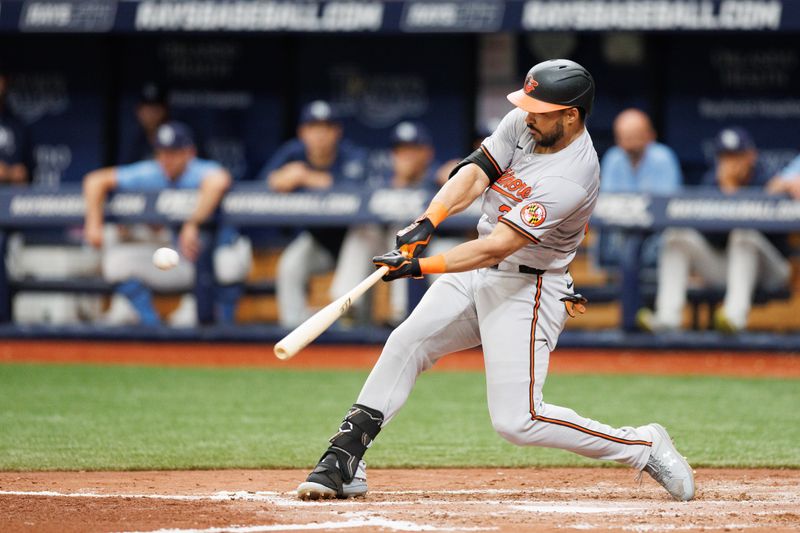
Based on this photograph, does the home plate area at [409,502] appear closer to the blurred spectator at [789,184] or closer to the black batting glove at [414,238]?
the black batting glove at [414,238]

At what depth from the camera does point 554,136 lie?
4.44 m

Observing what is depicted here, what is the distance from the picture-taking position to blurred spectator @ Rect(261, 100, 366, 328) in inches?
364

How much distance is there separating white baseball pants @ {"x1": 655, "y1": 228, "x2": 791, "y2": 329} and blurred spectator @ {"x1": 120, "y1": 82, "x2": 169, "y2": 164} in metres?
4.39

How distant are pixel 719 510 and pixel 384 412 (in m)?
1.16

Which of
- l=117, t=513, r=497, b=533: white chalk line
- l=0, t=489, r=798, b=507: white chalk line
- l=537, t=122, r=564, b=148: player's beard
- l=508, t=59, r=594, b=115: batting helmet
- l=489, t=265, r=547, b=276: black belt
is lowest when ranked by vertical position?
l=0, t=489, r=798, b=507: white chalk line

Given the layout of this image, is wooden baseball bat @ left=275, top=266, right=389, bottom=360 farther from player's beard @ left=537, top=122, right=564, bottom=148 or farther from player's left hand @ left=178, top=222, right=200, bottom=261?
player's left hand @ left=178, top=222, right=200, bottom=261

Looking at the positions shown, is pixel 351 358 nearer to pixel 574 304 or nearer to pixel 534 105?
pixel 574 304

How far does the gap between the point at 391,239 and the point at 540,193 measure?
4907 mm

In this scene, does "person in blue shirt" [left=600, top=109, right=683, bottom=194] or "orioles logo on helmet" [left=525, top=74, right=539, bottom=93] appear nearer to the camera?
"orioles logo on helmet" [left=525, top=74, right=539, bottom=93]

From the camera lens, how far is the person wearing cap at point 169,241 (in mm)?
9242

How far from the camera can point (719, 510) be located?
429 cm

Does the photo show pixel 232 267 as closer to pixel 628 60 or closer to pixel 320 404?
pixel 320 404

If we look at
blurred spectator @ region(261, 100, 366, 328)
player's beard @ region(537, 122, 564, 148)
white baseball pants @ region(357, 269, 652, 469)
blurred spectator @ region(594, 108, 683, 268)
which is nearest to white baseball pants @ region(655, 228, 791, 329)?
blurred spectator @ region(594, 108, 683, 268)

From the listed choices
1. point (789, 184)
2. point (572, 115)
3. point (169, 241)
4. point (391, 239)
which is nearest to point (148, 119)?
point (169, 241)
